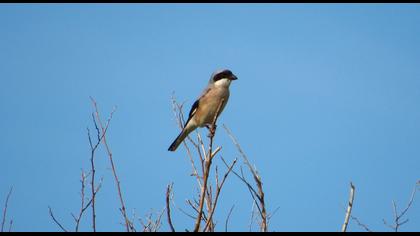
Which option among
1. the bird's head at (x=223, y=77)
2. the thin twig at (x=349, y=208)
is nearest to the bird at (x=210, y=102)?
the bird's head at (x=223, y=77)

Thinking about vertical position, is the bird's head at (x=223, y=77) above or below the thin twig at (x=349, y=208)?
above

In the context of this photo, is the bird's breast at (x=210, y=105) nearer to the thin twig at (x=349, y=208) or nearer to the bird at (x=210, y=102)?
the bird at (x=210, y=102)

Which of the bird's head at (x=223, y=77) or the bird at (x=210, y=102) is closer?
the bird at (x=210, y=102)

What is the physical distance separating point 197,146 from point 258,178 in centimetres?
85

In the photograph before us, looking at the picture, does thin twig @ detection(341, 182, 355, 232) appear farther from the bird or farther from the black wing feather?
the black wing feather

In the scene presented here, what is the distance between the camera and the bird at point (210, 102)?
6578mm

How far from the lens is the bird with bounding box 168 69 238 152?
21.6 ft

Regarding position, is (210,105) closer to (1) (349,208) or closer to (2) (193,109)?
(2) (193,109)

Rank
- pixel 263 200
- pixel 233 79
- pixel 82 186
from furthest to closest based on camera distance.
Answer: pixel 233 79 < pixel 82 186 < pixel 263 200

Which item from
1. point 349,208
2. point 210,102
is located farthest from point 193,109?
point 349,208
